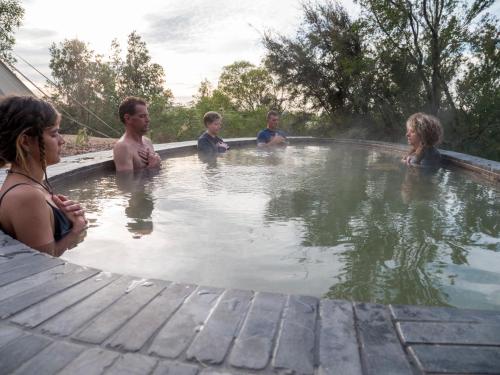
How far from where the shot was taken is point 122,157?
17.5 ft

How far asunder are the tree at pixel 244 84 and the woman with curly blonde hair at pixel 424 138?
12.5 m

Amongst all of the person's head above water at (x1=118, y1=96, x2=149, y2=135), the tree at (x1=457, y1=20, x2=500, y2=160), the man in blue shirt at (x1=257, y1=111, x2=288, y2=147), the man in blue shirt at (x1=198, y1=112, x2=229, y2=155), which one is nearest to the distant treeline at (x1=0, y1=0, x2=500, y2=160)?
the tree at (x1=457, y1=20, x2=500, y2=160)

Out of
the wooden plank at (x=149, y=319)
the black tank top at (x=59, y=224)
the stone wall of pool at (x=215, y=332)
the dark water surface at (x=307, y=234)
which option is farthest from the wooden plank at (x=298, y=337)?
the black tank top at (x=59, y=224)

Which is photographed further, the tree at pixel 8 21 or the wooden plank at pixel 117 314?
the tree at pixel 8 21

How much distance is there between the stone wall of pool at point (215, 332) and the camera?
1.05 metres

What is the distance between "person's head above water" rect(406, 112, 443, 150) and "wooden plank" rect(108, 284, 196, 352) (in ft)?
17.6

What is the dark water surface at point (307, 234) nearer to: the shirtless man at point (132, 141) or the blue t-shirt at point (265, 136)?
the shirtless man at point (132, 141)

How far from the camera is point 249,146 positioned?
1005 centimetres

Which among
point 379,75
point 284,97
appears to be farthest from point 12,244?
point 284,97

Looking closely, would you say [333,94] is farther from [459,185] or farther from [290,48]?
[459,185]

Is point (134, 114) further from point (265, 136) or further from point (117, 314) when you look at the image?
point (265, 136)

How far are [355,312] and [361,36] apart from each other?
12372 mm

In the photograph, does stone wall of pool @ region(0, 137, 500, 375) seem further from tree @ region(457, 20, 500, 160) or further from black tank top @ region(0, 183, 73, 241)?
tree @ region(457, 20, 500, 160)

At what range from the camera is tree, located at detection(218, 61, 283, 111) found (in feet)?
63.4
